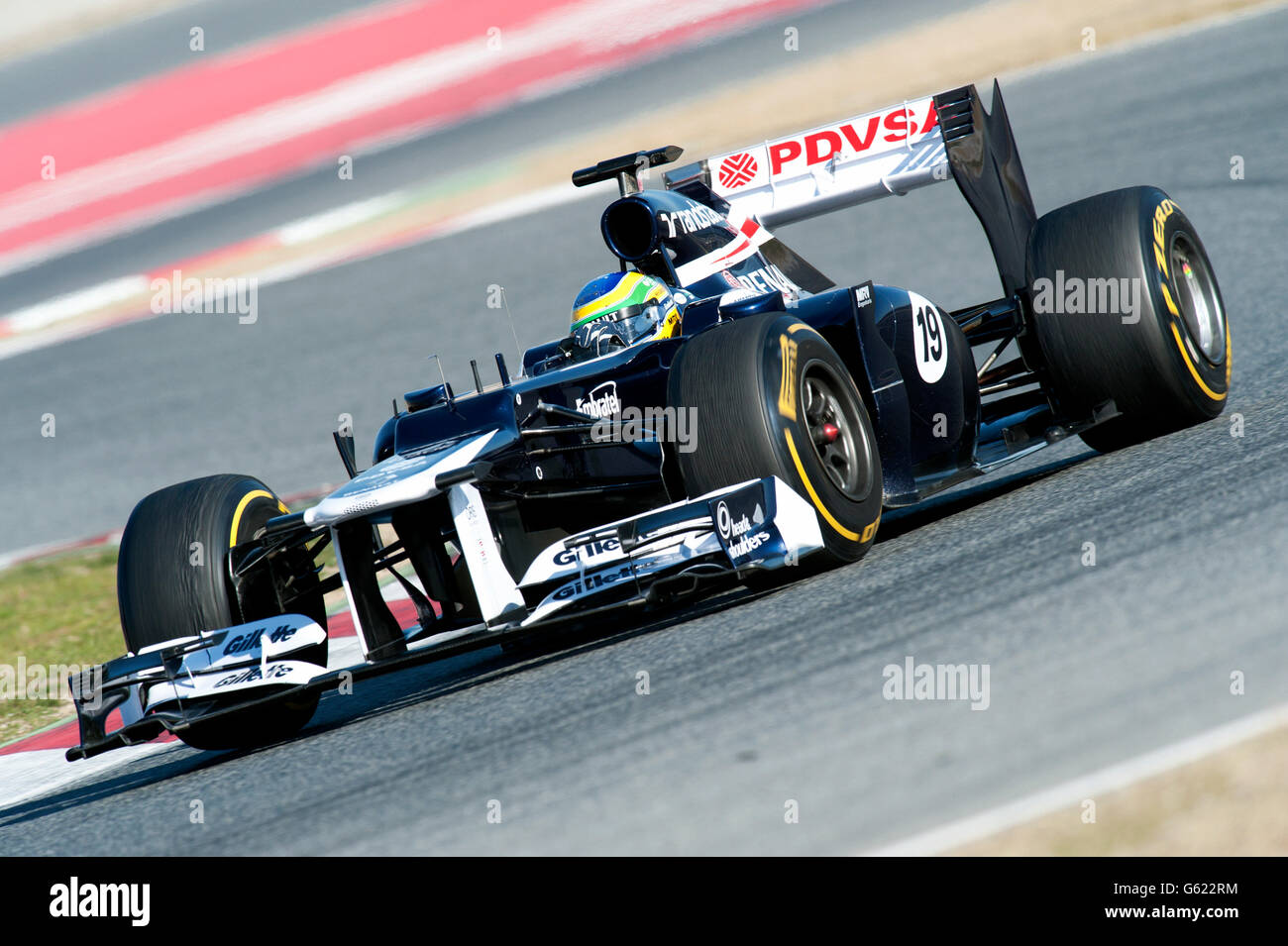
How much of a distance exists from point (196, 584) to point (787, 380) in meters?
2.11

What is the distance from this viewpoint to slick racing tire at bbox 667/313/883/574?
5480 mm

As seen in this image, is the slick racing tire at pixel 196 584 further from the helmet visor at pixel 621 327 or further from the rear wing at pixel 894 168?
the rear wing at pixel 894 168

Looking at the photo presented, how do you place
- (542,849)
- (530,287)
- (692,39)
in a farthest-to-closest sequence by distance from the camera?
Answer: (692,39) < (530,287) < (542,849)

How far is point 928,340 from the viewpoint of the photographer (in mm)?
6871

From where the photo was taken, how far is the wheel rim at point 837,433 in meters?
5.88

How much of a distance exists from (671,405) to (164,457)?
8223 millimetres

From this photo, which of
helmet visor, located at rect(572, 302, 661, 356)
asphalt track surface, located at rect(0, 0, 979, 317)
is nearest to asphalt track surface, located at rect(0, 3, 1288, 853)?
helmet visor, located at rect(572, 302, 661, 356)

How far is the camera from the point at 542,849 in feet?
12.9
